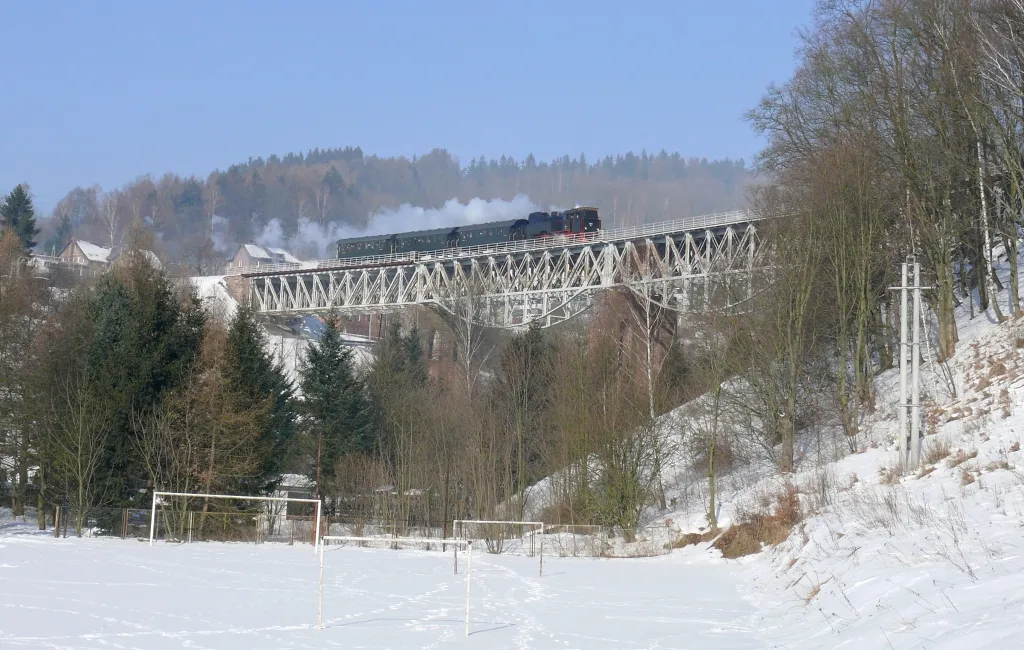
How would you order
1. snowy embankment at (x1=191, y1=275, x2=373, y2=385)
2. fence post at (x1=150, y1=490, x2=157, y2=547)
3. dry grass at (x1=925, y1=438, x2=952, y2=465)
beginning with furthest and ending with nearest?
snowy embankment at (x1=191, y1=275, x2=373, y2=385) < fence post at (x1=150, y1=490, x2=157, y2=547) < dry grass at (x1=925, y1=438, x2=952, y2=465)

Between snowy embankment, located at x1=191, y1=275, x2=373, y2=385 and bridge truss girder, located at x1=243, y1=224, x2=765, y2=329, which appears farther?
snowy embankment, located at x1=191, y1=275, x2=373, y2=385

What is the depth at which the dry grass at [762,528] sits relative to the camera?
2642 centimetres

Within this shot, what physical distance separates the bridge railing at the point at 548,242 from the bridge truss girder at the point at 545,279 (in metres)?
0.48

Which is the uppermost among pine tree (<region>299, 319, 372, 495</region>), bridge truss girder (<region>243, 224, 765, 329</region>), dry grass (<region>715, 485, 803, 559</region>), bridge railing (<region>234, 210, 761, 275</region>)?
bridge railing (<region>234, 210, 761, 275</region>)

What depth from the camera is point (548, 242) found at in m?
72.4

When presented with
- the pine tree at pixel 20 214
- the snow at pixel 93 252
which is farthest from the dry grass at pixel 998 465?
the snow at pixel 93 252

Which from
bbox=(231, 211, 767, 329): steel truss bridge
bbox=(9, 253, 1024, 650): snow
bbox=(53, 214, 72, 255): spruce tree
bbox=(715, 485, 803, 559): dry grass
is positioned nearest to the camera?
bbox=(9, 253, 1024, 650): snow

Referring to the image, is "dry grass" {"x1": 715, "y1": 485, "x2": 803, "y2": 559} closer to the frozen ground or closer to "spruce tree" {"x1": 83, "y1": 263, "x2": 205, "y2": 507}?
the frozen ground

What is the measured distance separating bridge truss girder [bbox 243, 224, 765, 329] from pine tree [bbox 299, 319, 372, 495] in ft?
49.9

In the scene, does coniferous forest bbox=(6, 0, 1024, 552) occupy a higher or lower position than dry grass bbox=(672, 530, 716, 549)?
higher

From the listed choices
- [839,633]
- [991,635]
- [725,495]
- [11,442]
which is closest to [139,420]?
[11,442]

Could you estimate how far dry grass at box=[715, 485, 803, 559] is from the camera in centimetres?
2642

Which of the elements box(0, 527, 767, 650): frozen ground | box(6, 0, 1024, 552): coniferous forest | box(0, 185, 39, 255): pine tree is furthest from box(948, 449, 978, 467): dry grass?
box(0, 185, 39, 255): pine tree

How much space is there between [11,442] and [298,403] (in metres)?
12.6
